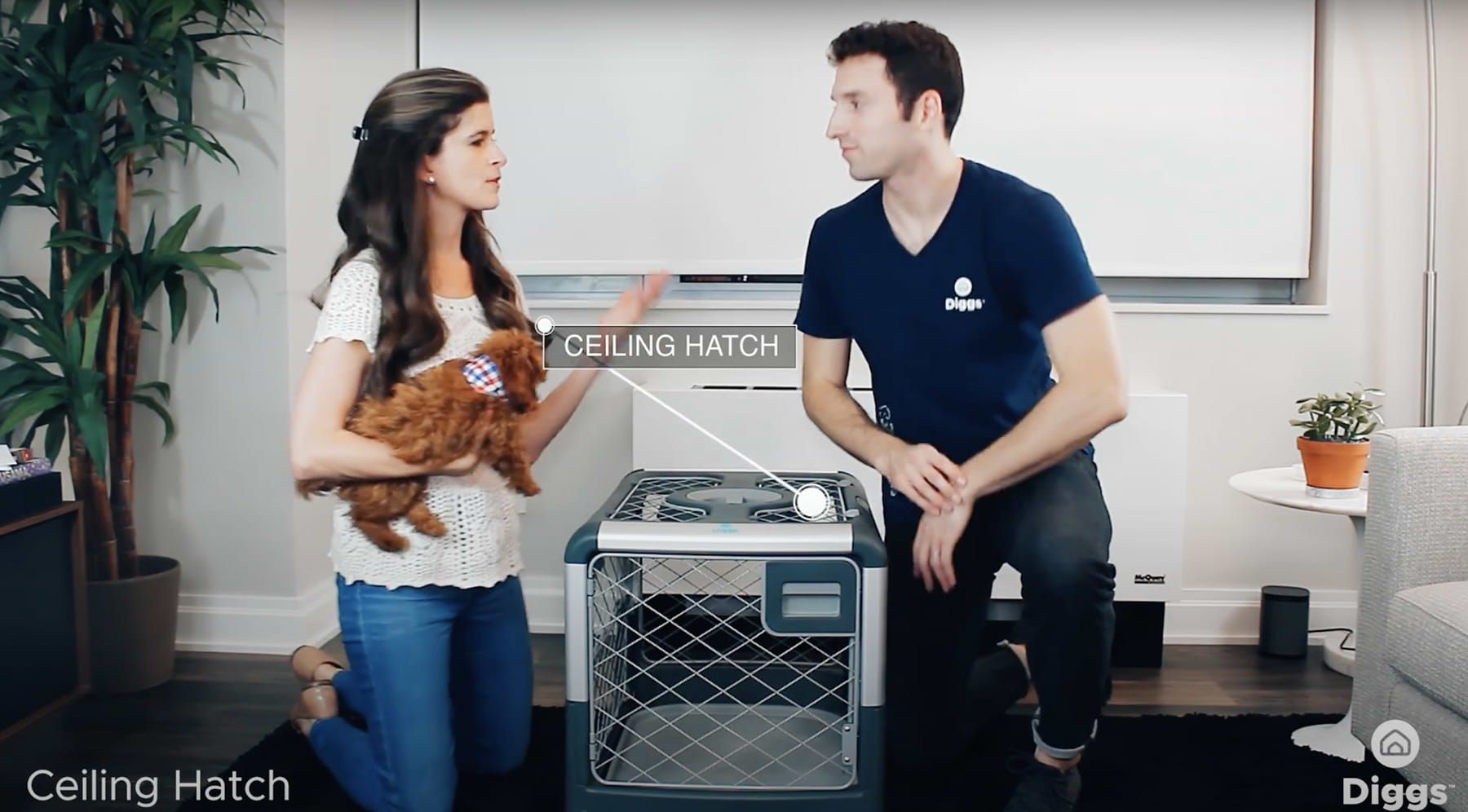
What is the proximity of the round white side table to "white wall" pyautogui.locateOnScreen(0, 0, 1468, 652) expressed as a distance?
0.19 meters

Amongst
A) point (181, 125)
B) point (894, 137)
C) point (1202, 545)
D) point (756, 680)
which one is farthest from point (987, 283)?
point (181, 125)

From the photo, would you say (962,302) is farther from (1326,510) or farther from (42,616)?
(42,616)

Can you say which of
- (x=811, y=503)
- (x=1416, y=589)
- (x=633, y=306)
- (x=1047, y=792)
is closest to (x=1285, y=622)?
(x=1416, y=589)

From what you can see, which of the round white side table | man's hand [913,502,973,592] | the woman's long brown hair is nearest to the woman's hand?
the woman's long brown hair

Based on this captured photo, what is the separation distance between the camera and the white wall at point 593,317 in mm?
2469

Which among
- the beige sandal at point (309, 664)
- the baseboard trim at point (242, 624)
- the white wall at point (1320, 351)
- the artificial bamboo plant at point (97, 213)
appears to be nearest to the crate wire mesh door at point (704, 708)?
the beige sandal at point (309, 664)

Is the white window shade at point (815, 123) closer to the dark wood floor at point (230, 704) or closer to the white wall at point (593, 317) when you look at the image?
the white wall at point (593, 317)

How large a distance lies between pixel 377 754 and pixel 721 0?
167 centimetres

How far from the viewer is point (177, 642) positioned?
257 centimetres

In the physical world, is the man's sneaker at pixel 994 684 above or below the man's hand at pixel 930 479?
below

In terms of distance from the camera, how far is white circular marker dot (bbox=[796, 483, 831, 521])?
142 cm

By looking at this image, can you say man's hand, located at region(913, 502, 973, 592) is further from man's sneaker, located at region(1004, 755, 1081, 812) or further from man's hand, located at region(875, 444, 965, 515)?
man's sneaker, located at region(1004, 755, 1081, 812)

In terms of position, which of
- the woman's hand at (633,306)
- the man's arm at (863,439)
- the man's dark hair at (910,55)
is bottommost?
the man's arm at (863,439)

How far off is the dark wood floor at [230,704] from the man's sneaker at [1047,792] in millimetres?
630
